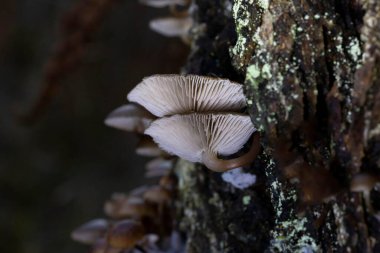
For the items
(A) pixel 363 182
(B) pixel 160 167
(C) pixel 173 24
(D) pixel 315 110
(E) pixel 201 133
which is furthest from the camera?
(C) pixel 173 24

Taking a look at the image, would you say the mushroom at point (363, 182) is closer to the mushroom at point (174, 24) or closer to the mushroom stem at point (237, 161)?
the mushroom stem at point (237, 161)

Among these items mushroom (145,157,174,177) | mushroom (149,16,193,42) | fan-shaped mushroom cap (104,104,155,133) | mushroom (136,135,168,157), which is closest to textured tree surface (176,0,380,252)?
fan-shaped mushroom cap (104,104,155,133)

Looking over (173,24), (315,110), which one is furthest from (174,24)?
(315,110)

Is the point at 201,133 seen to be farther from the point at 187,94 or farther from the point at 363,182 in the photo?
the point at 363,182

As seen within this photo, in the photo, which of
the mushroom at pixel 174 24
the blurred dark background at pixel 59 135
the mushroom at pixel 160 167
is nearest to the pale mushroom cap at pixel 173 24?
the mushroom at pixel 174 24

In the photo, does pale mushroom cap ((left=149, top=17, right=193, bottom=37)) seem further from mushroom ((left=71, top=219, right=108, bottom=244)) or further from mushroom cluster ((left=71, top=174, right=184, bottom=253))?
mushroom ((left=71, top=219, right=108, bottom=244))

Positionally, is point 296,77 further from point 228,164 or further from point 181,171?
point 181,171
